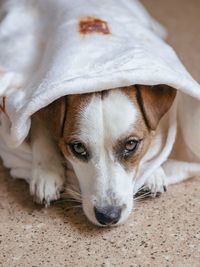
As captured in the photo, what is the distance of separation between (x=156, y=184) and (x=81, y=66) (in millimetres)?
537

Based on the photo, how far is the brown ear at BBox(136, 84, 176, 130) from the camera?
156cm

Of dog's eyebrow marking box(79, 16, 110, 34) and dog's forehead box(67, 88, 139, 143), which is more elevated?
dog's eyebrow marking box(79, 16, 110, 34)

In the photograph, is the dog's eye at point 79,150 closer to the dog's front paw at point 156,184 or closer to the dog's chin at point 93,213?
the dog's chin at point 93,213

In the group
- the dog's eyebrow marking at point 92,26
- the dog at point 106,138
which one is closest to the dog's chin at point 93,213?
the dog at point 106,138

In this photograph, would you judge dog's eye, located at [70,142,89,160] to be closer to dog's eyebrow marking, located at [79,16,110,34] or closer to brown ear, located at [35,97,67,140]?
brown ear, located at [35,97,67,140]

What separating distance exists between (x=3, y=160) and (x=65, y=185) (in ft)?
1.10

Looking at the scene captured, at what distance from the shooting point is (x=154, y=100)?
5.23ft

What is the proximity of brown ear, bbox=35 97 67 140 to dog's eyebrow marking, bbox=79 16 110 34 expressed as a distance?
283mm

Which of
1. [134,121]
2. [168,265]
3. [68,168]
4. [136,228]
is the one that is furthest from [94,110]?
[168,265]

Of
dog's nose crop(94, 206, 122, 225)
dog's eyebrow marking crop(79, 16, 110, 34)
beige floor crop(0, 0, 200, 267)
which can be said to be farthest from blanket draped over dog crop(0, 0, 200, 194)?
dog's nose crop(94, 206, 122, 225)

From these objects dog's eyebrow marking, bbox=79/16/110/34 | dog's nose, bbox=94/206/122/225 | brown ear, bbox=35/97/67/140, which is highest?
dog's eyebrow marking, bbox=79/16/110/34

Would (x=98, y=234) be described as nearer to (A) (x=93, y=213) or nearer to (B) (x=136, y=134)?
(A) (x=93, y=213)

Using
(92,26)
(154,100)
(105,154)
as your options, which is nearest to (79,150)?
(105,154)

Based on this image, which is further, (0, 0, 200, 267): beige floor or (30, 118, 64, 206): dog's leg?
(30, 118, 64, 206): dog's leg
